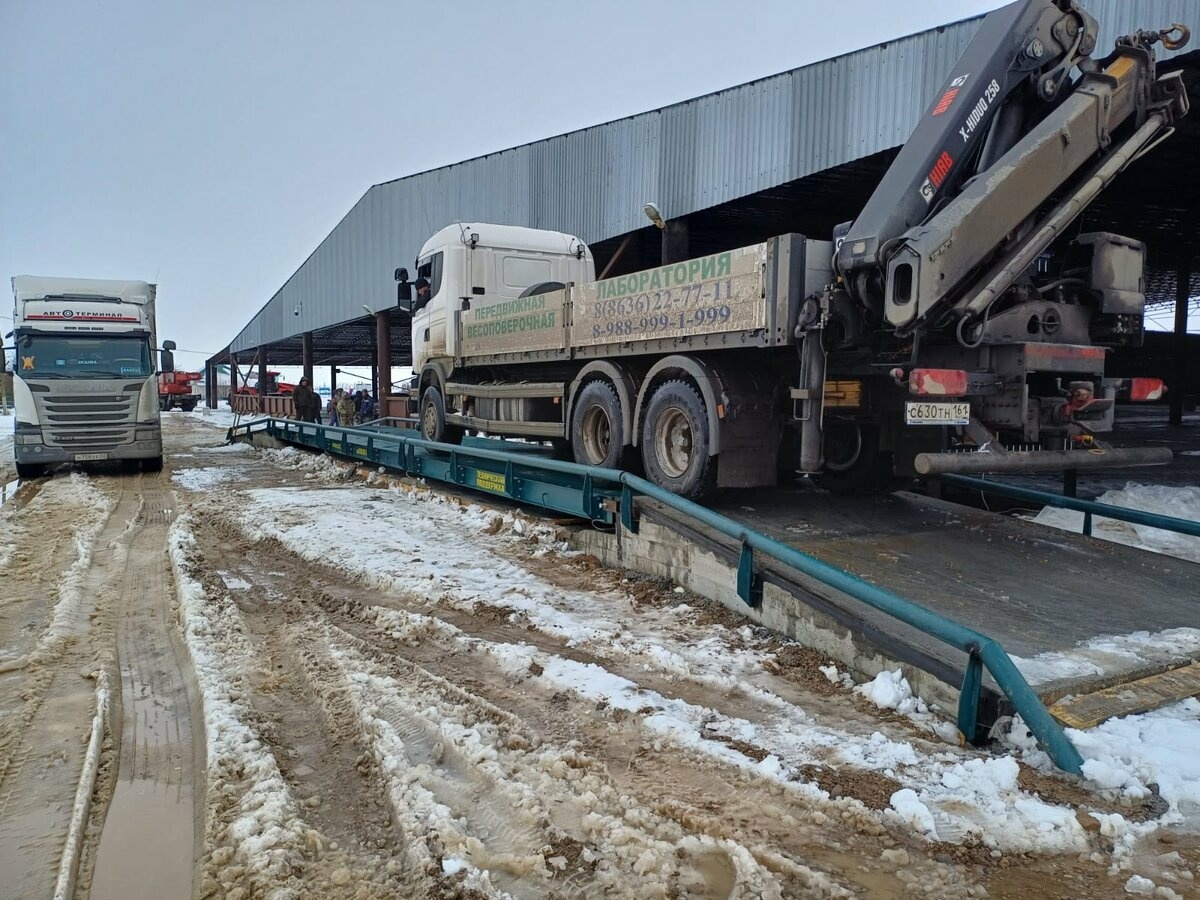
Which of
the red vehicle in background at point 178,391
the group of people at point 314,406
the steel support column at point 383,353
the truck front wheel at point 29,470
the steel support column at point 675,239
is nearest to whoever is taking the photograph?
the truck front wheel at point 29,470

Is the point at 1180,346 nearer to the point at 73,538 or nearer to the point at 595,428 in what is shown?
the point at 595,428

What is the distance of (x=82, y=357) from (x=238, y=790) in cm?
1337

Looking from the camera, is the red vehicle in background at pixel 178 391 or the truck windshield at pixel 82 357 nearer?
the truck windshield at pixel 82 357

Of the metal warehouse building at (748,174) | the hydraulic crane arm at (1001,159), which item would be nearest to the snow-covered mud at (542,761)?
the hydraulic crane arm at (1001,159)

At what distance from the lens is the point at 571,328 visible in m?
8.34

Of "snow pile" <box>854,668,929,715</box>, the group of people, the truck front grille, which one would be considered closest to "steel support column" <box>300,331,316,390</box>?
the group of people

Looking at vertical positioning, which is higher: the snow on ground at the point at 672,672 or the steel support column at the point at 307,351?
the steel support column at the point at 307,351

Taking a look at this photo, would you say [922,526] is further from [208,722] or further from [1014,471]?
[208,722]

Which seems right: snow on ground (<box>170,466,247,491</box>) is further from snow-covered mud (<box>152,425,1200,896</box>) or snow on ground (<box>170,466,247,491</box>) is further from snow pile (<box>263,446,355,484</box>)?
snow-covered mud (<box>152,425,1200,896</box>)

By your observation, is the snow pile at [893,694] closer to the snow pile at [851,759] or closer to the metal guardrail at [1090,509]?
the snow pile at [851,759]

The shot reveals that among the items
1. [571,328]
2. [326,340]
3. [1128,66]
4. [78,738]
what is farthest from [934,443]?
[326,340]

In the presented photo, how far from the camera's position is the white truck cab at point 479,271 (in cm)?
1134

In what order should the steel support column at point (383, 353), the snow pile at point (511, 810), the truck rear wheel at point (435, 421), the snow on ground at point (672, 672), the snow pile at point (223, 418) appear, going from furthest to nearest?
the snow pile at point (223, 418), the steel support column at point (383, 353), the truck rear wheel at point (435, 421), the snow on ground at point (672, 672), the snow pile at point (511, 810)

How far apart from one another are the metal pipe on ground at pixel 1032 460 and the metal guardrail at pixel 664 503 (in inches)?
48.8
